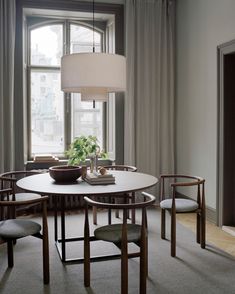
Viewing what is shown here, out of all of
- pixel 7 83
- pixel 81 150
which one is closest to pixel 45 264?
pixel 81 150

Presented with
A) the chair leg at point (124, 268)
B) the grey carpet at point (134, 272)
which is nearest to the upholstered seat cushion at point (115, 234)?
the chair leg at point (124, 268)

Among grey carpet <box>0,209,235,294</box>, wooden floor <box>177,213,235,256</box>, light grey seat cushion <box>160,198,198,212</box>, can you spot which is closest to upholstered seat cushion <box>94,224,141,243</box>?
grey carpet <box>0,209,235,294</box>

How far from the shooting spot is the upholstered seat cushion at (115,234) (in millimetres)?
2625

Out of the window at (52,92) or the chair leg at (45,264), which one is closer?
the chair leg at (45,264)

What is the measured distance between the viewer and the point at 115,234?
2693 millimetres

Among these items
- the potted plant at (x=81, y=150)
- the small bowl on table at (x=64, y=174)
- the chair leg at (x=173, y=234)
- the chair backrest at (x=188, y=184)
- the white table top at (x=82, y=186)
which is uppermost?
the potted plant at (x=81, y=150)

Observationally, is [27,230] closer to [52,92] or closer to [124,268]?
[124,268]

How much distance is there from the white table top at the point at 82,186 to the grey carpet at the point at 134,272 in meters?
0.70

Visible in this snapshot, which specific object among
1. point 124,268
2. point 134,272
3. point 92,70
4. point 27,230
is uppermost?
point 92,70

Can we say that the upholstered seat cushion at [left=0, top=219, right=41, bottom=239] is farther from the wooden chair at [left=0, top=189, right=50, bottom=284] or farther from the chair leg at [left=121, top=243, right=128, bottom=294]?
the chair leg at [left=121, top=243, right=128, bottom=294]

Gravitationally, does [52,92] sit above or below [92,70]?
above

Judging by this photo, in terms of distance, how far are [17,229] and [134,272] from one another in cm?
102

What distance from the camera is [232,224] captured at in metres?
4.41

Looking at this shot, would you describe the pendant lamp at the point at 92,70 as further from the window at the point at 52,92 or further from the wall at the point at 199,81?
the window at the point at 52,92
